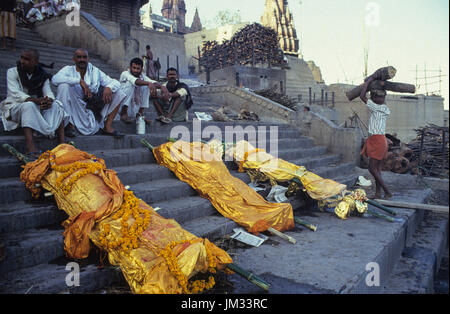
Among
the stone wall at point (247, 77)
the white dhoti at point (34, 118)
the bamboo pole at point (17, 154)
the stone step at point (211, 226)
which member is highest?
the stone wall at point (247, 77)

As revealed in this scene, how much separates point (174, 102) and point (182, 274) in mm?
4896

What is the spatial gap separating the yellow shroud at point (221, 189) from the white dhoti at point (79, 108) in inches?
40.1

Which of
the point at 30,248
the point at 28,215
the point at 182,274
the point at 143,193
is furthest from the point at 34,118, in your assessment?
the point at 182,274

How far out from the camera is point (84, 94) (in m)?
4.98

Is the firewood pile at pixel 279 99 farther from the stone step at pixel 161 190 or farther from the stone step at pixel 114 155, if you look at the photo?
the stone step at pixel 161 190

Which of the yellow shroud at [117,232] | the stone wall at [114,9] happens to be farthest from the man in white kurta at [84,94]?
the stone wall at [114,9]

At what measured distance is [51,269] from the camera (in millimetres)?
2689

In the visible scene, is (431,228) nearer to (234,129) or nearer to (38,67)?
(234,129)

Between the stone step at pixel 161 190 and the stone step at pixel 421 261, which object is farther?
the stone step at pixel 161 190

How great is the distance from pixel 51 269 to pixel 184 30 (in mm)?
36775

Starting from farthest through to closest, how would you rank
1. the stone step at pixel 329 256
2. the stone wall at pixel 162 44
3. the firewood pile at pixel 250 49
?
the stone wall at pixel 162 44 → the firewood pile at pixel 250 49 → the stone step at pixel 329 256

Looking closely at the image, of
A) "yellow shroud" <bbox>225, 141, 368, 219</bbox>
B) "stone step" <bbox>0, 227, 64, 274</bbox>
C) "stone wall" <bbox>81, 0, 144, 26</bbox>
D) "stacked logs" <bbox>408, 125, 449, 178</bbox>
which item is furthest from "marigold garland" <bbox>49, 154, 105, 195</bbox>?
"stone wall" <bbox>81, 0, 144, 26</bbox>

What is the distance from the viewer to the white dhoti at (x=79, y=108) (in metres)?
4.85

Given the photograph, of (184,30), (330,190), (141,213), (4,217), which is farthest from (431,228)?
(184,30)
